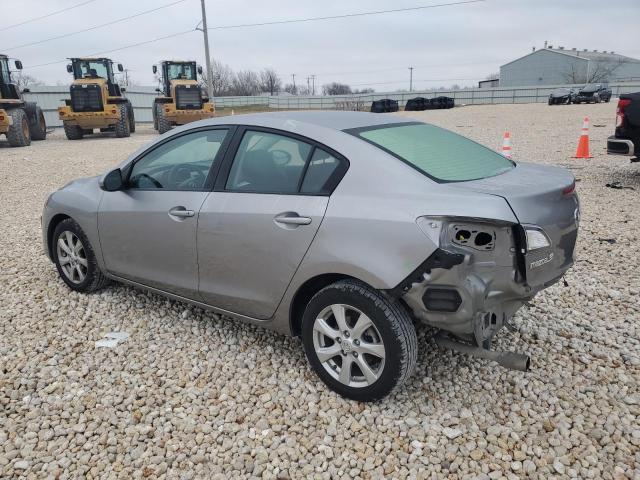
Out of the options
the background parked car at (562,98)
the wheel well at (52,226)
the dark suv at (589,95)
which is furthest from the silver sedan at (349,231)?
the dark suv at (589,95)

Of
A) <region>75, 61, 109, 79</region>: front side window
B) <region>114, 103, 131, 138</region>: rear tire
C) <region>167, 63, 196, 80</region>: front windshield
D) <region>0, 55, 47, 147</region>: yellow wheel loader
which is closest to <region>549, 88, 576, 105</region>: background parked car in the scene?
<region>167, 63, 196, 80</region>: front windshield

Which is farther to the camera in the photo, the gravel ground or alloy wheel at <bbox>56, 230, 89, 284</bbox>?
alloy wheel at <bbox>56, 230, 89, 284</bbox>

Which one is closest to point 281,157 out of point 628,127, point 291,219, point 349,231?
point 291,219

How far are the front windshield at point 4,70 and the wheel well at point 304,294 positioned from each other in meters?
19.9

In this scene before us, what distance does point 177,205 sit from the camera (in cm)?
337

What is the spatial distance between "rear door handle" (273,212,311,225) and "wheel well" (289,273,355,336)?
32 centimetres

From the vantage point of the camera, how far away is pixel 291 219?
2.80m

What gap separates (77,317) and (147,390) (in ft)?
4.36

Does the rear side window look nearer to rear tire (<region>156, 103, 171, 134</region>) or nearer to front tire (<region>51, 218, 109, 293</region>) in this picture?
front tire (<region>51, 218, 109, 293</region>)

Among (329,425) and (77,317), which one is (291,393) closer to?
(329,425)

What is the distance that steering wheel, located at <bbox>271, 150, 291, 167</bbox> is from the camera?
9.92 ft

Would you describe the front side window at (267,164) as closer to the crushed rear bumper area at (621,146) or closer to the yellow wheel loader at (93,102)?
the crushed rear bumper area at (621,146)

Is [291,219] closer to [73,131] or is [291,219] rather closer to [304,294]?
[304,294]

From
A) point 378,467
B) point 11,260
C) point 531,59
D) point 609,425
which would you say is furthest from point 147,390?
point 531,59
